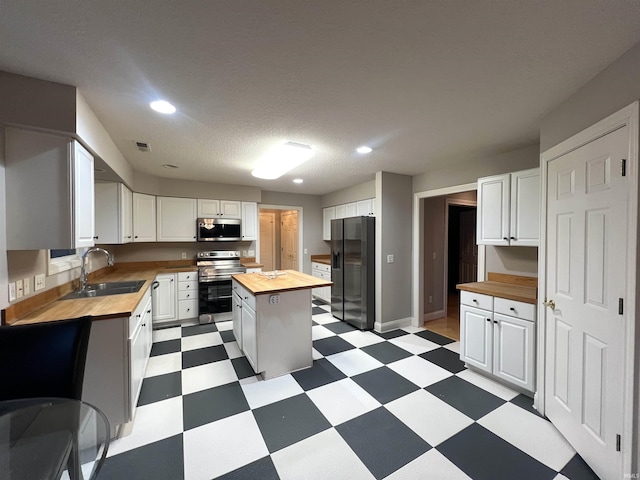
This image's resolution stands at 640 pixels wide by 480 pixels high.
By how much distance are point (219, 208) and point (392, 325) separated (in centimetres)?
345

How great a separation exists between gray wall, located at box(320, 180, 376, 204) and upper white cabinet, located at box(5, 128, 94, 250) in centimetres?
364

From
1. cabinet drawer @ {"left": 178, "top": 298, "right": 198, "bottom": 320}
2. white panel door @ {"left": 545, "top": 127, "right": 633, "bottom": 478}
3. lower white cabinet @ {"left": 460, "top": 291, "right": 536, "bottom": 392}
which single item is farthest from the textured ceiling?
cabinet drawer @ {"left": 178, "top": 298, "right": 198, "bottom": 320}

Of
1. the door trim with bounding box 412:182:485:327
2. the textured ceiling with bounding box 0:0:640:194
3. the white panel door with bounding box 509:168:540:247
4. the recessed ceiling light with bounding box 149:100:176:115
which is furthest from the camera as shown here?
the door trim with bounding box 412:182:485:327

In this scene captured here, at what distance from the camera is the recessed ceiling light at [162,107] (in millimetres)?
1771

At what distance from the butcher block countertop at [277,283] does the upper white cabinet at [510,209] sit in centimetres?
179

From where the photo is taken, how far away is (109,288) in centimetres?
283

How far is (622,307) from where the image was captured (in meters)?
1.32

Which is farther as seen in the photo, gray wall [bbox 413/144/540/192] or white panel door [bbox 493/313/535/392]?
gray wall [bbox 413/144/540/192]

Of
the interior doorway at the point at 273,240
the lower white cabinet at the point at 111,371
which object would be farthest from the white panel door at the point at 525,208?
the interior doorway at the point at 273,240

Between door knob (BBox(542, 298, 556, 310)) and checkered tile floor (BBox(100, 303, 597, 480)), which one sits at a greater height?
door knob (BBox(542, 298, 556, 310))

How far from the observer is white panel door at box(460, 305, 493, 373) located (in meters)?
2.44

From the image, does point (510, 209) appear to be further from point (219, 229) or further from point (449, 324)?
point (219, 229)

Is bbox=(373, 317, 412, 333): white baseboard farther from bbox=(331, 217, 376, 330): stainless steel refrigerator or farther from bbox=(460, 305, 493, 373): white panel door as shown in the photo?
bbox=(460, 305, 493, 373): white panel door

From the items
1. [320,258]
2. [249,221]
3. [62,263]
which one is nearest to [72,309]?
[62,263]
